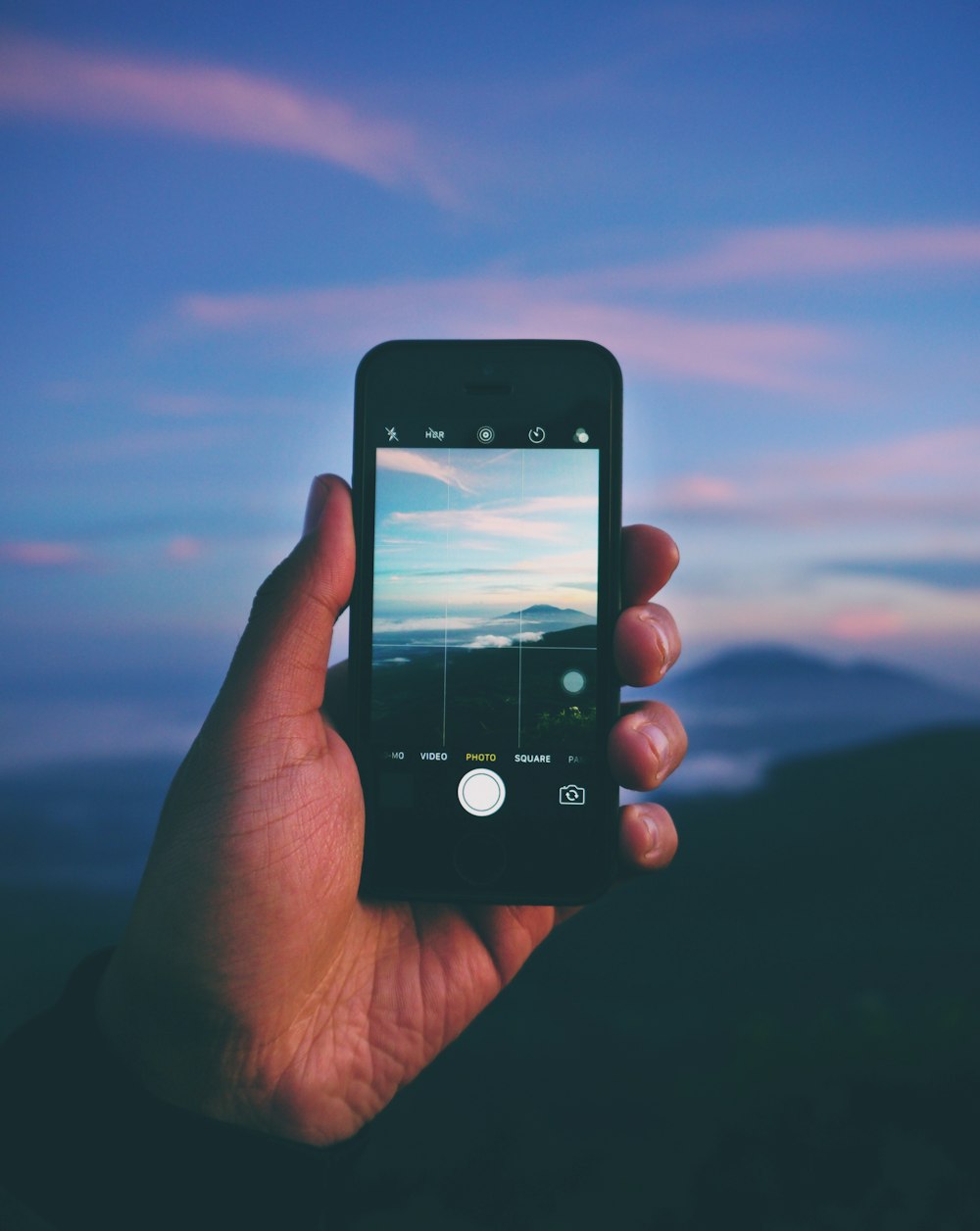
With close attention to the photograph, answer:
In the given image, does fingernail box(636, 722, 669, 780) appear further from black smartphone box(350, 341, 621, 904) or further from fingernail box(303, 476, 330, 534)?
fingernail box(303, 476, 330, 534)

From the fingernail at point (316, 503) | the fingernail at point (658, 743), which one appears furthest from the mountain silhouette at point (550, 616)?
the fingernail at point (316, 503)

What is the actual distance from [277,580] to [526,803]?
34.3 inches

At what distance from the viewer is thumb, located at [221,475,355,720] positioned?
7.77 feet

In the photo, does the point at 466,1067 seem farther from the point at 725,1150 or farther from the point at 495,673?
the point at 495,673

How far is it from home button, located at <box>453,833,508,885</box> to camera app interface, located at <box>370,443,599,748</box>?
0.15 metres

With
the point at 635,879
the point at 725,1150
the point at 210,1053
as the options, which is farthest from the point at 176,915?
the point at 725,1150

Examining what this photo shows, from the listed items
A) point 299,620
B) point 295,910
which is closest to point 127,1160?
point 295,910

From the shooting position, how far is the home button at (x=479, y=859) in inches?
95.8

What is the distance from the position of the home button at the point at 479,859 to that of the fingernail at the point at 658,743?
1.52 ft

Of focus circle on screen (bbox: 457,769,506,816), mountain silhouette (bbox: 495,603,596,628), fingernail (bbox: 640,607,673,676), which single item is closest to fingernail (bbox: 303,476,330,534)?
mountain silhouette (bbox: 495,603,596,628)

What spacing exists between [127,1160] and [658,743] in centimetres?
160

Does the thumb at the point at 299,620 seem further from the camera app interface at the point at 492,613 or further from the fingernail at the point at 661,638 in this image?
the fingernail at the point at 661,638

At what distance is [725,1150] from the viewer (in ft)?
45.6

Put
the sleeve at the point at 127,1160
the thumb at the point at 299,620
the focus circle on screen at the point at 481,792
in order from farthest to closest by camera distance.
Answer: the focus circle on screen at the point at 481,792
the thumb at the point at 299,620
the sleeve at the point at 127,1160
